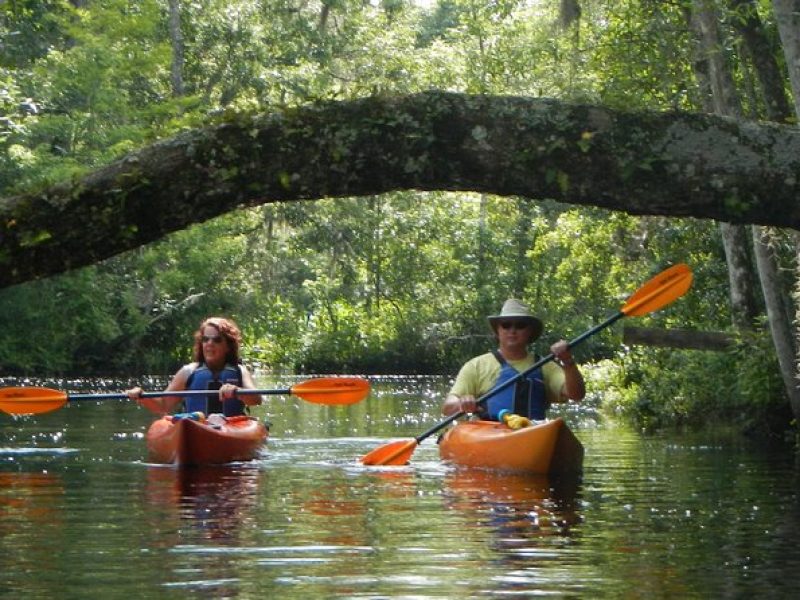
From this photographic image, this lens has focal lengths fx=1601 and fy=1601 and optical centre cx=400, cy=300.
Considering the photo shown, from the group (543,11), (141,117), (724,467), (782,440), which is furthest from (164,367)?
(724,467)

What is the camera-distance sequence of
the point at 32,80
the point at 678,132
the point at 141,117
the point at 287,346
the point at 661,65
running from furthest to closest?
the point at 287,346
the point at 141,117
the point at 32,80
the point at 661,65
the point at 678,132

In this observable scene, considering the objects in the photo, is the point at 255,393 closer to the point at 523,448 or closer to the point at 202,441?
the point at 202,441

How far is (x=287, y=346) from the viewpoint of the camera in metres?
42.3

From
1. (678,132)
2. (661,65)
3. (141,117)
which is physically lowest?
(678,132)

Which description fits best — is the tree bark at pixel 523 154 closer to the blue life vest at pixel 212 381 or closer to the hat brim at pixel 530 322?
the hat brim at pixel 530 322

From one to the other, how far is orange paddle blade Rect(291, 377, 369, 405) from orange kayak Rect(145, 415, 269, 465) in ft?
2.56

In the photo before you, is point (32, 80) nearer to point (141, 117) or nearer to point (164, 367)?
point (141, 117)

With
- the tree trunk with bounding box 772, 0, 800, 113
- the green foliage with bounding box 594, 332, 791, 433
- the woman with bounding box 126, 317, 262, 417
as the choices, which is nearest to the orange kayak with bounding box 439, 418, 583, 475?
the woman with bounding box 126, 317, 262, 417

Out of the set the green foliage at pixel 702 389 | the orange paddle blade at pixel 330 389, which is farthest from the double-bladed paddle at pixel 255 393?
the green foliage at pixel 702 389

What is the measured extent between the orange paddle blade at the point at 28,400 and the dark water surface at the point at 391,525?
533 mm

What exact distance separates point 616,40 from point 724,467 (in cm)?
731

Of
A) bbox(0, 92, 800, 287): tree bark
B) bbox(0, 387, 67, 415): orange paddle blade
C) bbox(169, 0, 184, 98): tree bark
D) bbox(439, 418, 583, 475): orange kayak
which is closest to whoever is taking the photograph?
bbox(0, 92, 800, 287): tree bark

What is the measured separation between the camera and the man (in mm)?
12320

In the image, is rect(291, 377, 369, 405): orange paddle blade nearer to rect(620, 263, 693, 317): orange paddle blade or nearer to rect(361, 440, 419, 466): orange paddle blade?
rect(361, 440, 419, 466): orange paddle blade
